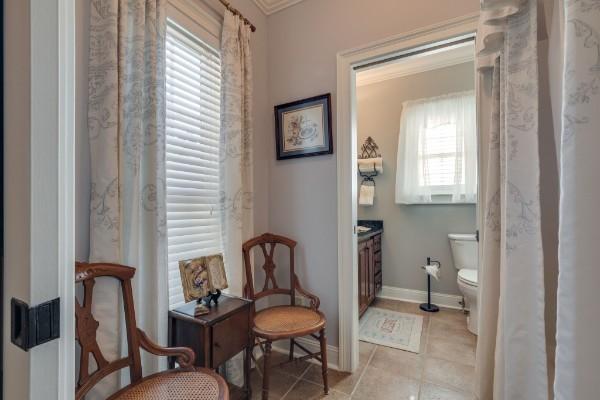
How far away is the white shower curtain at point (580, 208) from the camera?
0.58 m

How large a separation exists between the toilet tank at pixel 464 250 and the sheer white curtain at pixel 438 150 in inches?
15.6

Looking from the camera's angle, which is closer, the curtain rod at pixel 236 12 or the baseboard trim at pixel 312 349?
the curtain rod at pixel 236 12

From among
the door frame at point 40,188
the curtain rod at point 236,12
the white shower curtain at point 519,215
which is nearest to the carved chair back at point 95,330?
the door frame at point 40,188

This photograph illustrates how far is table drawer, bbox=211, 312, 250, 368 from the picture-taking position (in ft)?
4.43

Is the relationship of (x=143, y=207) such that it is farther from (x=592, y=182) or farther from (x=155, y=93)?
(x=592, y=182)

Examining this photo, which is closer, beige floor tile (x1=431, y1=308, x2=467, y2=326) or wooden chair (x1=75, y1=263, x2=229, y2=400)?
wooden chair (x1=75, y1=263, x2=229, y2=400)

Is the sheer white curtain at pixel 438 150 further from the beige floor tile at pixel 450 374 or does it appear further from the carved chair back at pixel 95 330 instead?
the carved chair back at pixel 95 330

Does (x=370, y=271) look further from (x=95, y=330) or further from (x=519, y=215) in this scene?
(x=95, y=330)

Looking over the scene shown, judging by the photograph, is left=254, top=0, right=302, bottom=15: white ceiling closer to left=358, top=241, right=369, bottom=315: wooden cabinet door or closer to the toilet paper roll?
left=358, top=241, right=369, bottom=315: wooden cabinet door

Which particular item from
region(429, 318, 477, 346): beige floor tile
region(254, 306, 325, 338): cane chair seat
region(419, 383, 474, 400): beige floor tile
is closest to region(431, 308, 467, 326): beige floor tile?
region(429, 318, 477, 346): beige floor tile

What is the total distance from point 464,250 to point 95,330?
3.03 meters

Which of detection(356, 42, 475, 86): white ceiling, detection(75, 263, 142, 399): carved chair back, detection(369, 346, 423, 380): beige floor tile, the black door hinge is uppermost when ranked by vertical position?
detection(356, 42, 475, 86): white ceiling

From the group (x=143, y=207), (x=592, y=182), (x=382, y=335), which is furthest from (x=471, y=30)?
(x=382, y=335)

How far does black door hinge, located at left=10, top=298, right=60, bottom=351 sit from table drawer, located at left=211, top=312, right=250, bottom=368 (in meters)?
0.88
